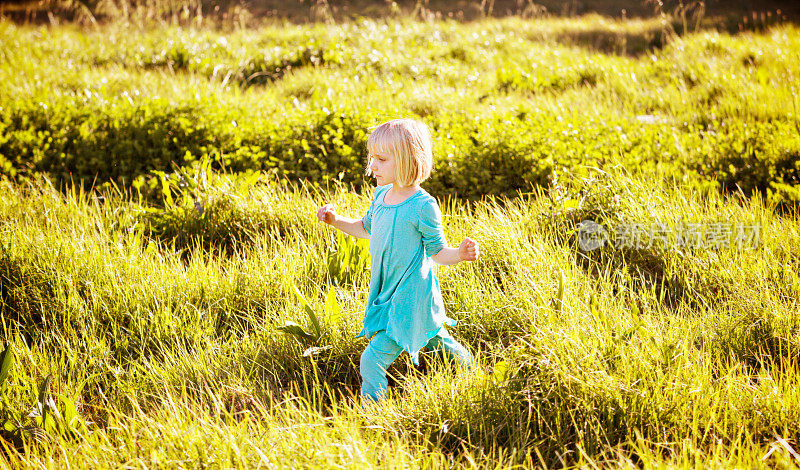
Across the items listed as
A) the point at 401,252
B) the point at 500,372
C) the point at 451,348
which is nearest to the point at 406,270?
the point at 401,252

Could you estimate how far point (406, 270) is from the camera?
2.34m

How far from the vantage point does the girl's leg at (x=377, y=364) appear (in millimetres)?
2334

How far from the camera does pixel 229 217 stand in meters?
3.67

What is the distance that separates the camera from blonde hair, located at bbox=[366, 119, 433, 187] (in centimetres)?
221

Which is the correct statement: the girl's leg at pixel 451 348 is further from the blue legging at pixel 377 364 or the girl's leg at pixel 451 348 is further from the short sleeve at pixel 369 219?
the short sleeve at pixel 369 219

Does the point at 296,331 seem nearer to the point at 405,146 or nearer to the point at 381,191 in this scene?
the point at 381,191

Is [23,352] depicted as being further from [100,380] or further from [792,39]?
[792,39]

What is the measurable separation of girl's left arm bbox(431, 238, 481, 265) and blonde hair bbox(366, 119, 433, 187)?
30cm

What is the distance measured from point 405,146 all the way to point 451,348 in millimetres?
879

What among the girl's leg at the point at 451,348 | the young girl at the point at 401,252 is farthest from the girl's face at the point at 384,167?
the girl's leg at the point at 451,348

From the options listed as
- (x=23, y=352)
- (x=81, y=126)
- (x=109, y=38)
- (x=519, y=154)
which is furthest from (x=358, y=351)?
(x=109, y=38)

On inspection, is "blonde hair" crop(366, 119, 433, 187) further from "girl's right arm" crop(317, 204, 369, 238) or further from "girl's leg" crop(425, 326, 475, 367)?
"girl's leg" crop(425, 326, 475, 367)

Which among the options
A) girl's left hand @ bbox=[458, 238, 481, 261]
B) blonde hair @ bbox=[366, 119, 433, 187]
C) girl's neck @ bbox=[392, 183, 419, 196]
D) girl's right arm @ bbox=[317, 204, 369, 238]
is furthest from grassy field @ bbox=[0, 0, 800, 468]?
blonde hair @ bbox=[366, 119, 433, 187]

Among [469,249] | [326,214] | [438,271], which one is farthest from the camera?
[438,271]
